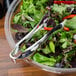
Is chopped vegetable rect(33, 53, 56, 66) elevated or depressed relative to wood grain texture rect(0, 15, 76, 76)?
elevated

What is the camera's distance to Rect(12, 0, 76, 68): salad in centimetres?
61

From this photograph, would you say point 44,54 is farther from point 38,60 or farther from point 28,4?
point 28,4

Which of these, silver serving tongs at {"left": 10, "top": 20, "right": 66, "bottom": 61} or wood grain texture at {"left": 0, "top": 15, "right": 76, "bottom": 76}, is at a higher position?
silver serving tongs at {"left": 10, "top": 20, "right": 66, "bottom": 61}

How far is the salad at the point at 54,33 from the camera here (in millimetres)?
610

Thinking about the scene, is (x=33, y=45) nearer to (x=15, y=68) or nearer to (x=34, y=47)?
(x=34, y=47)

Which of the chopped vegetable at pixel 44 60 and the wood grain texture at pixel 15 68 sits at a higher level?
the chopped vegetable at pixel 44 60

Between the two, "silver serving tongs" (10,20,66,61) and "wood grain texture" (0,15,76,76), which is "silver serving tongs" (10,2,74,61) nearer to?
"silver serving tongs" (10,20,66,61)

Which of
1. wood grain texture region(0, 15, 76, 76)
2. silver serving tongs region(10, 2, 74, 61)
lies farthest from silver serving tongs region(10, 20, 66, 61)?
wood grain texture region(0, 15, 76, 76)

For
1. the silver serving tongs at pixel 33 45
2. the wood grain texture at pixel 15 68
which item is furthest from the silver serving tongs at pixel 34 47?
the wood grain texture at pixel 15 68

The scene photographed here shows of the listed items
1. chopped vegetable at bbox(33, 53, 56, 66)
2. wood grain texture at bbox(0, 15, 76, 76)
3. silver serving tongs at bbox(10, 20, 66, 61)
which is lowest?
wood grain texture at bbox(0, 15, 76, 76)

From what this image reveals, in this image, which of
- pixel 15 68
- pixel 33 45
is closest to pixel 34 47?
pixel 33 45

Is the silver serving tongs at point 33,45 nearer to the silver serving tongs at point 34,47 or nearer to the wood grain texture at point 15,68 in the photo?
the silver serving tongs at point 34,47

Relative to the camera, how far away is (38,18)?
2.20 ft

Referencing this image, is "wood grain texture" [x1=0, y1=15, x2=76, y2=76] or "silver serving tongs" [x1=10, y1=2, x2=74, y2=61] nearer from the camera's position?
"silver serving tongs" [x1=10, y1=2, x2=74, y2=61]
